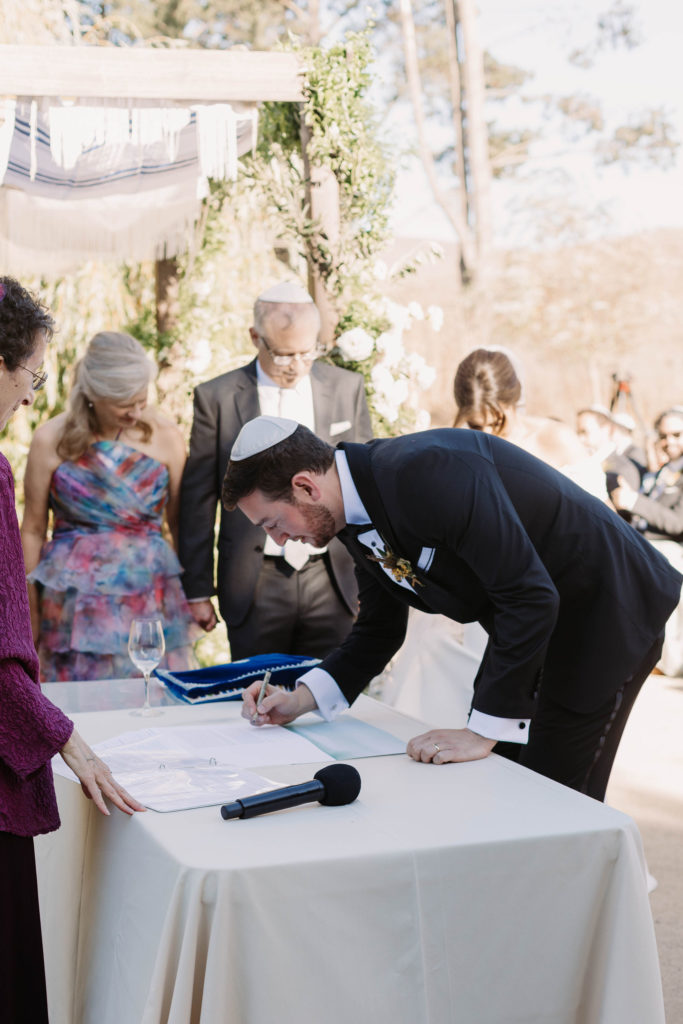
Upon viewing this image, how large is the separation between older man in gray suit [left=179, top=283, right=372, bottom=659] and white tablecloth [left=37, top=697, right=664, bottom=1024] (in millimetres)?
1976

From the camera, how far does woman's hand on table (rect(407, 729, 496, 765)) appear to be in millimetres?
2197

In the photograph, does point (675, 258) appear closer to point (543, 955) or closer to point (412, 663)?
point (412, 663)

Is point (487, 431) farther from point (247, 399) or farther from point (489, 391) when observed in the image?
point (247, 399)

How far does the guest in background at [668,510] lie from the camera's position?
7.64 meters

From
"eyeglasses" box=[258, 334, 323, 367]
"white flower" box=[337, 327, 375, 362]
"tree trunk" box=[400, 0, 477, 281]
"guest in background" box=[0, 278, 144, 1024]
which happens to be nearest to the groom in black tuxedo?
"guest in background" box=[0, 278, 144, 1024]

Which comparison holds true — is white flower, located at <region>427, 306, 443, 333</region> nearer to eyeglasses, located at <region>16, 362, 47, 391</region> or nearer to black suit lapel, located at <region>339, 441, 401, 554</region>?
black suit lapel, located at <region>339, 441, 401, 554</region>

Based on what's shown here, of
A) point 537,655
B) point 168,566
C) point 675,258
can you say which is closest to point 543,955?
point 537,655

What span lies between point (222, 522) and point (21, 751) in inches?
90.5

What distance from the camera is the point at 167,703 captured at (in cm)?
286

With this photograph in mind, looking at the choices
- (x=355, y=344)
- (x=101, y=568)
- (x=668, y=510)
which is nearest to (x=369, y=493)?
(x=101, y=568)

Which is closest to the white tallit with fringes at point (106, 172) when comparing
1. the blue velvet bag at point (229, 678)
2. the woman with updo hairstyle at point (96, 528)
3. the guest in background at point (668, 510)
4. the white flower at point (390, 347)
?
the white flower at point (390, 347)

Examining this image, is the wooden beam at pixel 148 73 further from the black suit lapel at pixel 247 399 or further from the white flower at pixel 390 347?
the black suit lapel at pixel 247 399

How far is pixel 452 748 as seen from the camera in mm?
2207

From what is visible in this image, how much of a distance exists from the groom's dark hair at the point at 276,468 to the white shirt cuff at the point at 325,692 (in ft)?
1.68
